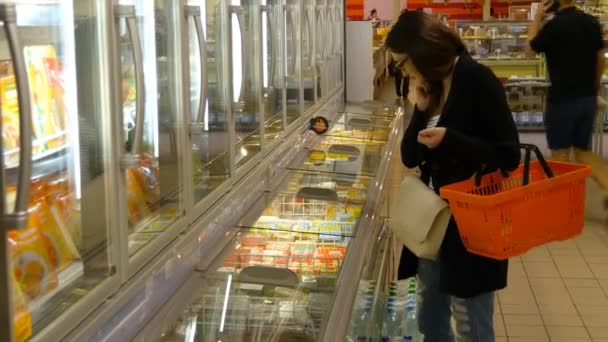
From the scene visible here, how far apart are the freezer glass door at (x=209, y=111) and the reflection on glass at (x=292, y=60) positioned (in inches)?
57.8

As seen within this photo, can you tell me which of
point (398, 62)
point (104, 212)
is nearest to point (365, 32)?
point (398, 62)

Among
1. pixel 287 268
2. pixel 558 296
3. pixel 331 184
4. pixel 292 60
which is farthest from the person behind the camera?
pixel 558 296

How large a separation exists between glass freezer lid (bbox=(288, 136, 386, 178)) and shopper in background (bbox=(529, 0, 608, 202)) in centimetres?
216

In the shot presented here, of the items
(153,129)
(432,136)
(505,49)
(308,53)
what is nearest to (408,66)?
(432,136)

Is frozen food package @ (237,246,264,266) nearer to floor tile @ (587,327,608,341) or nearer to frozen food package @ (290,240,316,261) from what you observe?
frozen food package @ (290,240,316,261)

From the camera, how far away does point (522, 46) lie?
11547 millimetres

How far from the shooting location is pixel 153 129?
262 centimetres

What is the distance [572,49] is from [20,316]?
5.88 m

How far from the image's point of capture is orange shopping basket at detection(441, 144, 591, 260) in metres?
2.96

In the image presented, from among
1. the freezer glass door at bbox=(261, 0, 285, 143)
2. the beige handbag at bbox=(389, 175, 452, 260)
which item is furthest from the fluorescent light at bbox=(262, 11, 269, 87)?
the beige handbag at bbox=(389, 175, 452, 260)

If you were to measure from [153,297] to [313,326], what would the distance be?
439 millimetres

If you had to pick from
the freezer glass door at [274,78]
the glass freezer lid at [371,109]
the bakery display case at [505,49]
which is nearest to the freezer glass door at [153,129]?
the freezer glass door at [274,78]

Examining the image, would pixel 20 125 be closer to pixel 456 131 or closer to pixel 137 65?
pixel 137 65

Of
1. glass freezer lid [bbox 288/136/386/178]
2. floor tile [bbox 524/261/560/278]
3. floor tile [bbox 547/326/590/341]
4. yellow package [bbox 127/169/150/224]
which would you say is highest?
yellow package [bbox 127/169/150/224]
